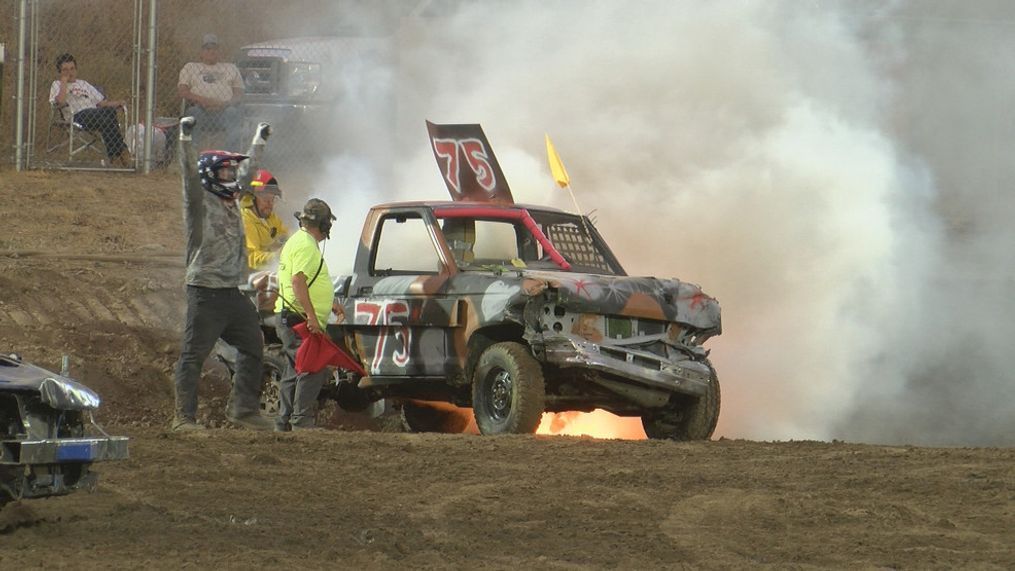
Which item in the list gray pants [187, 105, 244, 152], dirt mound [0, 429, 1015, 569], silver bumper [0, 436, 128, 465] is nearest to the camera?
silver bumper [0, 436, 128, 465]

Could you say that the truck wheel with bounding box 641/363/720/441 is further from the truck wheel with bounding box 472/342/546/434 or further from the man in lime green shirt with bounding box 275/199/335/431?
the man in lime green shirt with bounding box 275/199/335/431

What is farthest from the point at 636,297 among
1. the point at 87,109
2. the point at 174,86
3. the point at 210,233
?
the point at 174,86

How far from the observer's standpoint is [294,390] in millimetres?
11844

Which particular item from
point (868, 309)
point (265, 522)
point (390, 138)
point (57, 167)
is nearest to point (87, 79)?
point (57, 167)

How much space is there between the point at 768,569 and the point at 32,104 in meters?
12.6

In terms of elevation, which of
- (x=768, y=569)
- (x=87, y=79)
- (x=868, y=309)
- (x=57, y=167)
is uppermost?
(x=87, y=79)

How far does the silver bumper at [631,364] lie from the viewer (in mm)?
11148

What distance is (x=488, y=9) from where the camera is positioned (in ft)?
59.4

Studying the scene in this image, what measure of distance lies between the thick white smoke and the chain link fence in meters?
0.73

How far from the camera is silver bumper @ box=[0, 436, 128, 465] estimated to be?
6816mm

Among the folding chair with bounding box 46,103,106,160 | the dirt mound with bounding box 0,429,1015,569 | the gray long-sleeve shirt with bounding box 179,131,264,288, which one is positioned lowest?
the dirt mound with bounding box 0,429,1015,569

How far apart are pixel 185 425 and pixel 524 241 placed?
10.1 feet

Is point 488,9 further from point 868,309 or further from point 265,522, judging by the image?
point 265,522

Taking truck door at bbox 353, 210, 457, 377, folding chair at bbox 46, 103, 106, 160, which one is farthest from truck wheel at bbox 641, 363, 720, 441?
folding chair at bbox 46, 103, 106, 160
